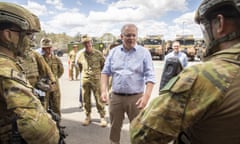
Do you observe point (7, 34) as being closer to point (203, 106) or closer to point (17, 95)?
point (17, 95)

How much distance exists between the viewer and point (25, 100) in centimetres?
139

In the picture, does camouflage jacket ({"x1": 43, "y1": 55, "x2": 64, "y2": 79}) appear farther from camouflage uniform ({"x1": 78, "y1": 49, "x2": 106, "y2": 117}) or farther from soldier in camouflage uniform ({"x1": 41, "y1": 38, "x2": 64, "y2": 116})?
camouflage uniform ({"x1": 78, "y1": 49, "x2": 106, "y2": 117})

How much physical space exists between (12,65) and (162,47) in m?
26.3

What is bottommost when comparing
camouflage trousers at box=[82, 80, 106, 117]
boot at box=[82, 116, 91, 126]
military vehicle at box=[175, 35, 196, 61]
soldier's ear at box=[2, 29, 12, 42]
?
boot at box=[82, 116, 91, 126]

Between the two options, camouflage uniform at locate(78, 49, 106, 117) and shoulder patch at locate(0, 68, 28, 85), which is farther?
camouflage uniform at locate(78, 49, 106, 117)

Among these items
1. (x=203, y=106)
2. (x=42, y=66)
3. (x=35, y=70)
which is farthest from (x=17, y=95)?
(x=42, y=66)

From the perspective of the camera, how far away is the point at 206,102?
1.06 meters

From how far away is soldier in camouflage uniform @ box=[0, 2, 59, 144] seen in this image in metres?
1.38

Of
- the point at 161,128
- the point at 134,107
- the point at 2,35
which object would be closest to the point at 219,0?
the point at 161,128

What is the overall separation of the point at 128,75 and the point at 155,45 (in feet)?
77.6

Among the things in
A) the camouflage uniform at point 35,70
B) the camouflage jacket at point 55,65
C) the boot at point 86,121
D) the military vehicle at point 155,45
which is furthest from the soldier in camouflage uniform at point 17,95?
the military vehicle at point 155,45

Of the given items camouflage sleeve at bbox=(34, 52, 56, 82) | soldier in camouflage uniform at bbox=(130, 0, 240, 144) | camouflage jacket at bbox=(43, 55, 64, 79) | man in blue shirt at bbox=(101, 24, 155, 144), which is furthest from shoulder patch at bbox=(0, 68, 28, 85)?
camouflage jacket at bbox=(43, 55, 64, 79)

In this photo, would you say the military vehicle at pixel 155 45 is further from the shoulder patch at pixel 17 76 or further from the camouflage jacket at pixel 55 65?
the shoulder patch at pixel 17 76

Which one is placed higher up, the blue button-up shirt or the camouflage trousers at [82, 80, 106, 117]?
the blue button-up shirt
